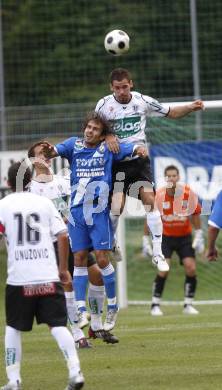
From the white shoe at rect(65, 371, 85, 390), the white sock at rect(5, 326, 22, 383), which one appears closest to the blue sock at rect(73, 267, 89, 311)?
the white sock at rect(5, 326, 22, 383)

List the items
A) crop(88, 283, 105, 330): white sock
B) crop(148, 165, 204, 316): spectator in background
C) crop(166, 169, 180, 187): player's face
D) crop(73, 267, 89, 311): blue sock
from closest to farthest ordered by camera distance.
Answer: crop(73, 267, 89, 311): blue sock → crop(88, 283, 105, 330): white sock → crop(166, 169, 180, 187): player's face → crop(148, 165, 204, 316): spectator in background

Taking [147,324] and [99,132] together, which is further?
[147,324]

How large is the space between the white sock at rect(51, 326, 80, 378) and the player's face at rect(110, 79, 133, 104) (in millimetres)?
4313

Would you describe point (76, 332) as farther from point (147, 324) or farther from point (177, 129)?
point (177, 129)

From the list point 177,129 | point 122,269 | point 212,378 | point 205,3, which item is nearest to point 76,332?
point 212,378

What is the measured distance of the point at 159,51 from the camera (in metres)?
26.3

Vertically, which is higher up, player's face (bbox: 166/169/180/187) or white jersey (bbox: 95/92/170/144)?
white jersey (bbox: 95/92/170/144)

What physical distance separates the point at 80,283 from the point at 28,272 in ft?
11.6

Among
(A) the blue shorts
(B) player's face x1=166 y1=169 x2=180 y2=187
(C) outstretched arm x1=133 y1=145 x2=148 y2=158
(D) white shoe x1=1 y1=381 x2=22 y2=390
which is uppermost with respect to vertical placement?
(C) outstretched arm x1=133 y1=145 x2=148 y2=158

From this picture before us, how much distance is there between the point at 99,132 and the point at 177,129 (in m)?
8.62

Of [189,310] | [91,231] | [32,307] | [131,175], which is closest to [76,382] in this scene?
[32,307]

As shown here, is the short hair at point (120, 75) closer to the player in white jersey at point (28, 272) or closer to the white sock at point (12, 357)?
the player in white jersey at point (28, 272)

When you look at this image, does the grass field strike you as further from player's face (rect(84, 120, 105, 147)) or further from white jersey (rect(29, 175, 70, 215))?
player's face (rect(84, 120, 105, 147))

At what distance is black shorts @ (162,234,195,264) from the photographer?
18.7m
